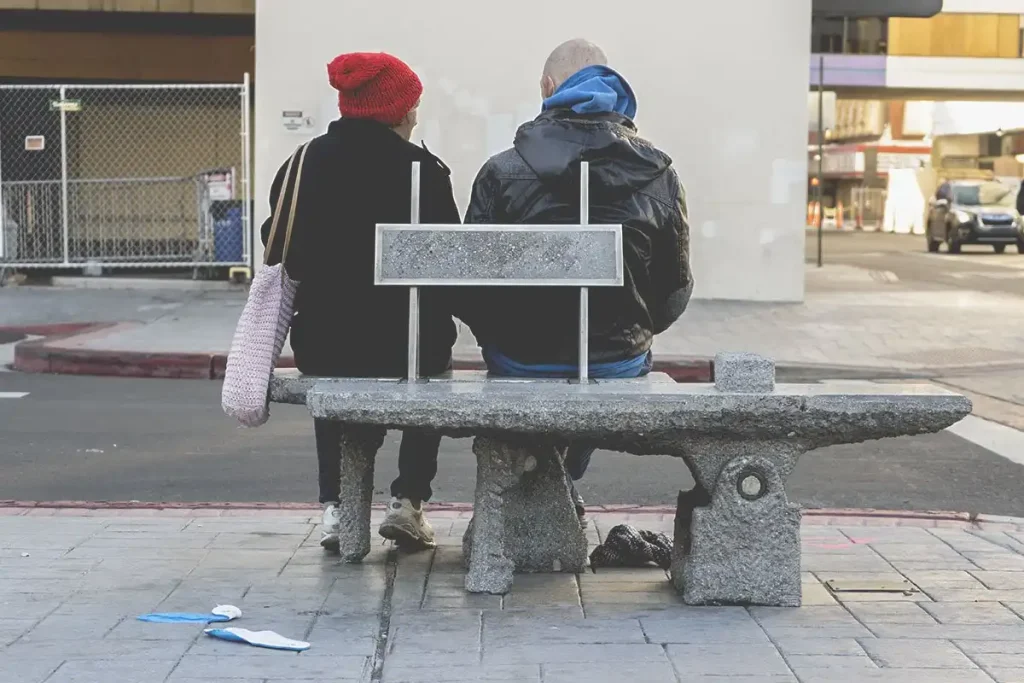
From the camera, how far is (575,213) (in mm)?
5188

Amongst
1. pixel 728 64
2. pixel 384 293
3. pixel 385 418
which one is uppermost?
pixel 728 64

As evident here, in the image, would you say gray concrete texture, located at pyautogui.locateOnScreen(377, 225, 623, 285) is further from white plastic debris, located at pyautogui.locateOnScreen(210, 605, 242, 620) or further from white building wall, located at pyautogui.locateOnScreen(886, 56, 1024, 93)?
white building wall, located at pyautogui.locateOnScreen(886, 56, 1024, 93)

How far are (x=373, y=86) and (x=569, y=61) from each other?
28.0 inches

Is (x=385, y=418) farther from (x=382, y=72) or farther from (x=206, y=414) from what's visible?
(x=206, y=414)

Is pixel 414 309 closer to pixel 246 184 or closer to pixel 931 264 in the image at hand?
pixel 246 184

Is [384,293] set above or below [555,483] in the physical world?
above

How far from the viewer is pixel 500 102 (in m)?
17.5

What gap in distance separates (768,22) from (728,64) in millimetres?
653

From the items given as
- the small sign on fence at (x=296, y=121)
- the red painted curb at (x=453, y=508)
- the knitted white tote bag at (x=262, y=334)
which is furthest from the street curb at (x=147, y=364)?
the knitted white tote bag at (x=262, y=334)

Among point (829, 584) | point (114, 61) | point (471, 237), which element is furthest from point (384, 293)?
point (114, 61)

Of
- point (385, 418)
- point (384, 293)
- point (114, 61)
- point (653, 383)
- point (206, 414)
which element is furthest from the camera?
point (114, 61)

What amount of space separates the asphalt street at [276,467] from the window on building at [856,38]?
40323 millimetres

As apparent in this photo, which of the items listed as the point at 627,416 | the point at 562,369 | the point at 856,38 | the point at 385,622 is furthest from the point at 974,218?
the point at 385,622

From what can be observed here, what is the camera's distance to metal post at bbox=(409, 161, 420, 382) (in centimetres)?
511
